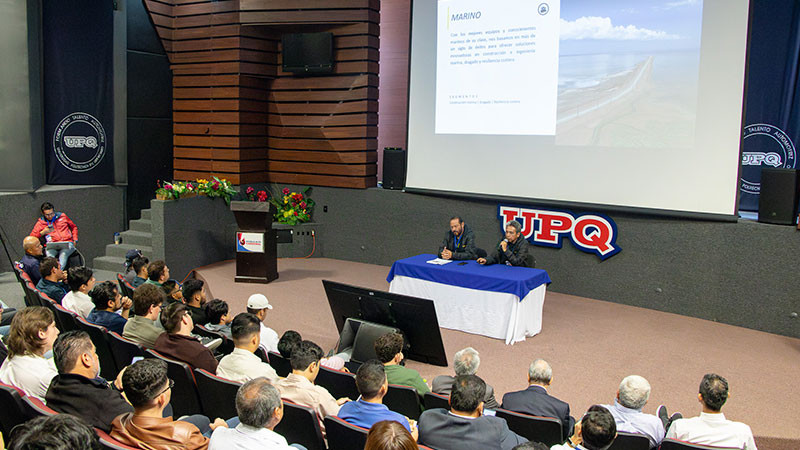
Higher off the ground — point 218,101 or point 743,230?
point 218,101

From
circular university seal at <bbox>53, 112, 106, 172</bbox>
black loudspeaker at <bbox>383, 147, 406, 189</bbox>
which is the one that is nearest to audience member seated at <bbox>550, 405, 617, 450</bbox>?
black loudspeaker at <bbox>383, 147, 406, 189</bbox>

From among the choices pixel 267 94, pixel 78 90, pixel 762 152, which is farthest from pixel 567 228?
pixel 78 90

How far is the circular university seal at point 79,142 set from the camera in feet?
29.8

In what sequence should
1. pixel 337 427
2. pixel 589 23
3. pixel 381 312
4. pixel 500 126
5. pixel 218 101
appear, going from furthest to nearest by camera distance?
pixel 218 101 → pixel 500 126 → pixel 589 23 → pixel 381 312 → pixel 337 427

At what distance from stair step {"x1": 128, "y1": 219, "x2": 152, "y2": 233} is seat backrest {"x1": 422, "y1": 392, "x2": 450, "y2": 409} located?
668cm

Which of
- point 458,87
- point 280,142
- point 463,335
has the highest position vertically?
point 458,87

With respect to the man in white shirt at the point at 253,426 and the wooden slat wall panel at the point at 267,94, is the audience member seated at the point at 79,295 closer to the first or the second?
the man in white shirt at the point at 253,426

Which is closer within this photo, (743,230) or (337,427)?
(337,427)

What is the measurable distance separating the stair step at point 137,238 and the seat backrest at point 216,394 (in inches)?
229

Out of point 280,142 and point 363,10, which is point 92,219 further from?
point 363,10

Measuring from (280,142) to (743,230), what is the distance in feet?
21.9

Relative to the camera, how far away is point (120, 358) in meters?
4.21

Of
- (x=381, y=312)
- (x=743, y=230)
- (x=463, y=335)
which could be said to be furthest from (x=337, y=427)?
(x=743, y=230)

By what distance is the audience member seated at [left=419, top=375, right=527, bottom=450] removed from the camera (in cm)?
294
